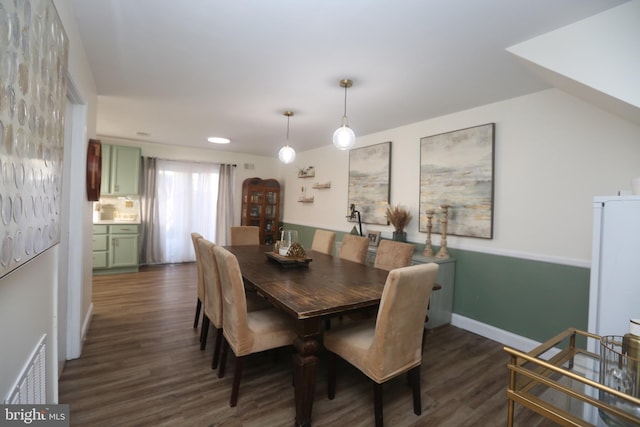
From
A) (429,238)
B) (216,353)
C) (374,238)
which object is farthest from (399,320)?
(374,238)

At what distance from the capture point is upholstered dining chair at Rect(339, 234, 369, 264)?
300 cm

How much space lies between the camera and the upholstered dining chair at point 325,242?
3.39 metres

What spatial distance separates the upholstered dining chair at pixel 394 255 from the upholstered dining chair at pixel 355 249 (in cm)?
21

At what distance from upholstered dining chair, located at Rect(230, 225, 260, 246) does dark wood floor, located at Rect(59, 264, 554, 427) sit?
→ 1197 millimetres

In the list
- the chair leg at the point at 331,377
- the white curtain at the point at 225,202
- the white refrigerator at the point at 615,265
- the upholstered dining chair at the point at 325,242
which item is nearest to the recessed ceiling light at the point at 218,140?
the white curtain at the point at 225,202

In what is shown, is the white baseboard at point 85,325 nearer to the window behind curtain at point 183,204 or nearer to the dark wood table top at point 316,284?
the dark wood table top at point 316,284

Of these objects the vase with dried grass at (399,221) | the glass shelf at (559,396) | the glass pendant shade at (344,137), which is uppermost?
the glass pendant shade at (344,137)

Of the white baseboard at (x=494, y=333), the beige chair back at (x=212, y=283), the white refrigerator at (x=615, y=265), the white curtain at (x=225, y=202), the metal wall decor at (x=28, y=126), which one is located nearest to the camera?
the metal wall decor at (x=28, y=126)

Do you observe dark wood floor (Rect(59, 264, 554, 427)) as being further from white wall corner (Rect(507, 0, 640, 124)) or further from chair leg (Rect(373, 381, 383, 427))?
white wall corner (Rect(507, 0, 640, 124))

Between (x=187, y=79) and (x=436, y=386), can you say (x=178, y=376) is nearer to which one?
(x=436, y=386)

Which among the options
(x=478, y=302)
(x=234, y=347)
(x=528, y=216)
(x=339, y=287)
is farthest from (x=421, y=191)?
(x=234, y=347)

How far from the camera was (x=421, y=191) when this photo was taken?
3568mm

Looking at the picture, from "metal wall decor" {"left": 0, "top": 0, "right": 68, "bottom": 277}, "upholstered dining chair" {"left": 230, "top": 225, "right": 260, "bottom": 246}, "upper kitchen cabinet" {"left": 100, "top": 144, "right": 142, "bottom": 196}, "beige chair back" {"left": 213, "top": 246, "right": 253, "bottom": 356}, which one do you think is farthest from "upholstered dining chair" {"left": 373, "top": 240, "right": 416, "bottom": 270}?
"upper kitchen cabinet" {"left": 100, "top": 144, "right": 142, "bottom": 196}

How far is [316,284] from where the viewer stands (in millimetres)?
2012
